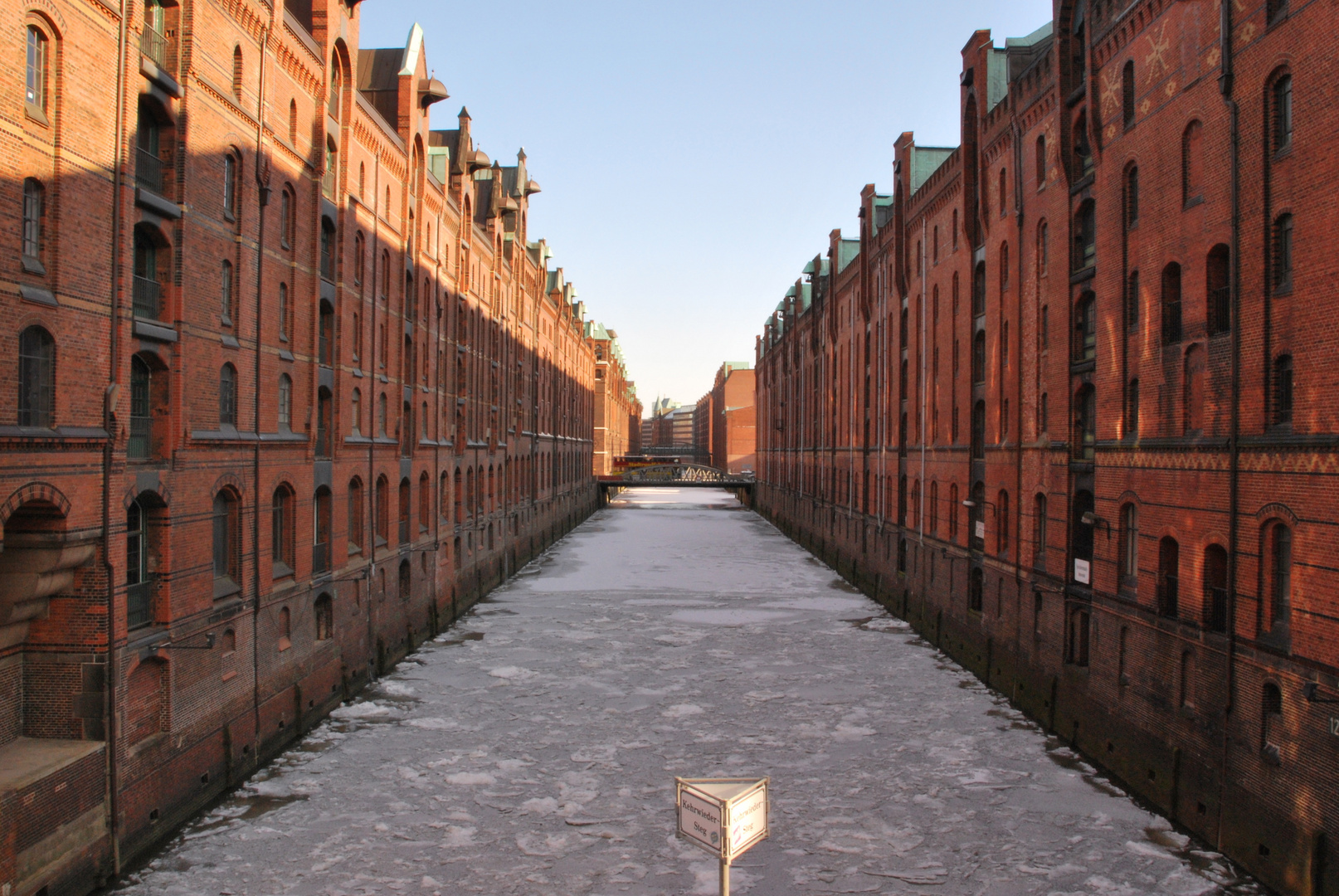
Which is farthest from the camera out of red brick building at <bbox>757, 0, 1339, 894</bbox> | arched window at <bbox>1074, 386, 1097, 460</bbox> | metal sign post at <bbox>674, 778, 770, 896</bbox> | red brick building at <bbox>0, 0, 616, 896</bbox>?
arched window at <bbox>1074, 386, 1097, 460</bbox>

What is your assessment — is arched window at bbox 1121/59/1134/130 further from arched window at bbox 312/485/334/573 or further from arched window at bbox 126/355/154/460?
arched window at bbox 312/485/334/573

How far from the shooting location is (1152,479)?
1588 cm

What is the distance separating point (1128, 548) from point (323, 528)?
16.9 m

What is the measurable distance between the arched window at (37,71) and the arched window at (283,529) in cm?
890

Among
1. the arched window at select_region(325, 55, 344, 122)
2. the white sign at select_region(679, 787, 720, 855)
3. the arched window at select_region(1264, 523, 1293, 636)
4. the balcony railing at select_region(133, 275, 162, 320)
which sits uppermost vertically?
the arched window at select_region(325, 55, 344, 122)

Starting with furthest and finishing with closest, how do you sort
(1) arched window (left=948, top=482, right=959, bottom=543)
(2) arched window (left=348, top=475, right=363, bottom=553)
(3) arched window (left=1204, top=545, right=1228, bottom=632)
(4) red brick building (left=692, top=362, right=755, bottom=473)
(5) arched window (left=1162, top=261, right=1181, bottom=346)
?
(4) red brick building (left=692, top=362, right=755, bottom=473) < (1) arched window (left=948, top=482, right=959, bottom=543) < (2) arched window (left=348, top=475, right=363, bottom=553) < (5) arched window (left=1162, top=261, right=1181, bottom=346) < (3) arched window (left=1204, top=545, right=1228, bottom=632)

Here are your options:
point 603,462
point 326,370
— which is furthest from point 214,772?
point 603,462

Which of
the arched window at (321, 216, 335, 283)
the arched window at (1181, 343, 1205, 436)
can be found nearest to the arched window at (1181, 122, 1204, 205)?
the arched window at (1181, 343, 1205, 436)

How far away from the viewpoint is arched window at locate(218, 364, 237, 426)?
16.1 m

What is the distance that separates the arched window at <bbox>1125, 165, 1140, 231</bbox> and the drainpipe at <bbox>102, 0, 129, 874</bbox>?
1657 cm

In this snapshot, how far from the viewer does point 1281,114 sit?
12.5 m

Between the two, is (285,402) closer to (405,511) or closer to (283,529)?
(283,529)

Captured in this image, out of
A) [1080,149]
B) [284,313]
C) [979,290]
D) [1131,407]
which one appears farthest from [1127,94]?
[284,313]

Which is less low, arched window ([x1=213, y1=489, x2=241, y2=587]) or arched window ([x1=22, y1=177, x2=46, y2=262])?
arched window ([x1=22, y1=177, x2=46, y2=262])
